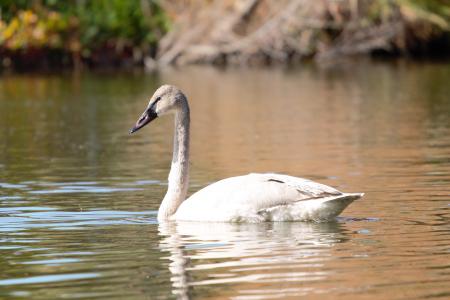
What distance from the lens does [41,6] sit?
46.2 meters

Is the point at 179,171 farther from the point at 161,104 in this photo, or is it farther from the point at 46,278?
the point at 46,278

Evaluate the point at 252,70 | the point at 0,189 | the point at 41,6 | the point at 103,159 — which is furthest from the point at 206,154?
the point at 41,6

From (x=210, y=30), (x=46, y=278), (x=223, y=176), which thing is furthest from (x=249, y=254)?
(x=210, y=30)

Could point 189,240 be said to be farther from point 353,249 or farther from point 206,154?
point 206,154

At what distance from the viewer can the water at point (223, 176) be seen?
29.0ft

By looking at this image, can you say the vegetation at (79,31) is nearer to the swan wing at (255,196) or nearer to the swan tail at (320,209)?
the swan wing at (255,196)

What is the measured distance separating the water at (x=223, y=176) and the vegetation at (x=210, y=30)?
12.9 meters

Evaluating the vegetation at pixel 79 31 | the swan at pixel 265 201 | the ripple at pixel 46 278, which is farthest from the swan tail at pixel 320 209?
the vegetation at pixel 79 31

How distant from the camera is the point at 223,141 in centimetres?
1964

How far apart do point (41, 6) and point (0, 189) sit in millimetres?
32526

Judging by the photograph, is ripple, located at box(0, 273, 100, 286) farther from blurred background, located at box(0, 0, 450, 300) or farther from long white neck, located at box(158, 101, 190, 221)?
long white neck, located at box(158, 101, 190, 221)

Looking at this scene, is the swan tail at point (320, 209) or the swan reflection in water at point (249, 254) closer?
the swan reflection in water at point (249, 254)

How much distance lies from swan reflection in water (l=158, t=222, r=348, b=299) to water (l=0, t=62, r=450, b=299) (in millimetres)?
17

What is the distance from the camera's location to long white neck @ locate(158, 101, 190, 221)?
468 inches
